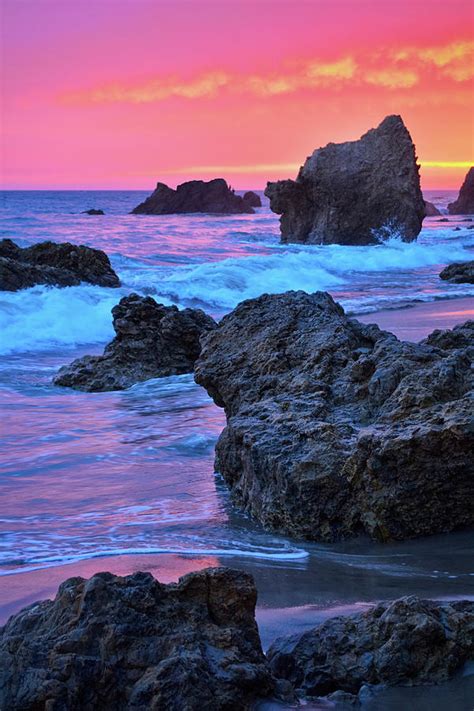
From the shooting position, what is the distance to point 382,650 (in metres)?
2.59

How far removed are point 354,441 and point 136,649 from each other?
2.10m

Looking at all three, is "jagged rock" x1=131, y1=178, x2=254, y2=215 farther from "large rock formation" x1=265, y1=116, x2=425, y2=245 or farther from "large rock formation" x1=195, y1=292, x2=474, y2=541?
"large rock formation" x1=195, y1=292, x2=474, y2=541

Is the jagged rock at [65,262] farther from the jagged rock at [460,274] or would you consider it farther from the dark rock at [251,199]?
the dark rock at [251,199]

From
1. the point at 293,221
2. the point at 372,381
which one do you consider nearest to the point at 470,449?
the point at 372,381

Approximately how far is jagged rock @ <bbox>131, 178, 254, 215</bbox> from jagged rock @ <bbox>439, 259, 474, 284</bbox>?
54040 millimetres

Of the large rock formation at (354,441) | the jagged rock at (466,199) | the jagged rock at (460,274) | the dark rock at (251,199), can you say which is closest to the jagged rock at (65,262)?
the jagged rock at (460,274)

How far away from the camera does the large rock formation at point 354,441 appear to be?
409cm

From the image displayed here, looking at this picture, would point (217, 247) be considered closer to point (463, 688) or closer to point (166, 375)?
Result: point (166, 375)

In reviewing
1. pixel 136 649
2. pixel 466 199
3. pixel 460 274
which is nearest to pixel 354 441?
pixel 136 649

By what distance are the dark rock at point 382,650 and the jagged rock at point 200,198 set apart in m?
70.8

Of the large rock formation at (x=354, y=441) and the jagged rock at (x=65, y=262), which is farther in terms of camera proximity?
the jagged rock at (x=65, y=262)

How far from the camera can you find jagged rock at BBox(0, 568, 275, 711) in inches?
89.4

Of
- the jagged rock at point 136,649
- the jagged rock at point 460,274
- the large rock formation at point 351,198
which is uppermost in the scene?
the large rock formation at point 351,198

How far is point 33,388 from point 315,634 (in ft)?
21.1
